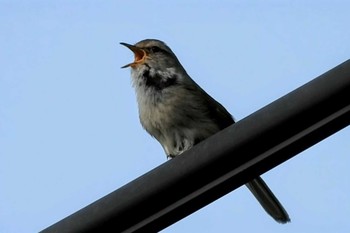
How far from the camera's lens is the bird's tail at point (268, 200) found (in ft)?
18.9

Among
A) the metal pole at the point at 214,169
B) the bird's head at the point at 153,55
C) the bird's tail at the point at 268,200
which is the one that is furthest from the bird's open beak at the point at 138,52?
the metal pole at the point at 214,169

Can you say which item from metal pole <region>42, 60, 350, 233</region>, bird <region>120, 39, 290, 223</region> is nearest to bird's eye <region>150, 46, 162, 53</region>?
bird <region>120, 39, 290, 223</region>

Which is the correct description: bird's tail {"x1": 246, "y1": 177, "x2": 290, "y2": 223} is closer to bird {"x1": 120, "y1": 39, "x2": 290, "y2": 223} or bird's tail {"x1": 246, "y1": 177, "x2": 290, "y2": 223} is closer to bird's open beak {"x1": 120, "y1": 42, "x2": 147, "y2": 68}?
bird {"x1": 120, "y1": 39, "x2": 290, "y2": 223}

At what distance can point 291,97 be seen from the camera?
117 inches

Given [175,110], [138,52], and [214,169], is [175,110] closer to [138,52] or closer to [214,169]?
[138,52]

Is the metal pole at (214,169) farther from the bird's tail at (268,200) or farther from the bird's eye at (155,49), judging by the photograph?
the bird's eye at (155,49)

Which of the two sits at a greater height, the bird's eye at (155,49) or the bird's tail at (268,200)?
the bird's eye at (155,49)

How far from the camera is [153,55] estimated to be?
7.54 meters

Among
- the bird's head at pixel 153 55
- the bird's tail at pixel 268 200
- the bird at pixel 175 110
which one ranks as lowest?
the bird's tail at pixel 268 200

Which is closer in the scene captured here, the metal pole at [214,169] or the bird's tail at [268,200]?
the metal pole at [214,169]

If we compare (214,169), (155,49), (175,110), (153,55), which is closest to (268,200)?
(175,110)

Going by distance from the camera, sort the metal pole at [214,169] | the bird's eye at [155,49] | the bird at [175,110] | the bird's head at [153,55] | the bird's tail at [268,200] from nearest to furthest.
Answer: the metal pole at [214,169] < the bird's tail at [268,200] < the bird at [175,110] < the bird's head at [153,55] < the bird's eye at [155,49]

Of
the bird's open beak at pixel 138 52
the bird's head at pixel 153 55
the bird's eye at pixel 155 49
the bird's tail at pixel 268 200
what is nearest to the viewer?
the bird's tail at pixel 268 200

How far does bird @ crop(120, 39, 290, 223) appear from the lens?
6.55 m
